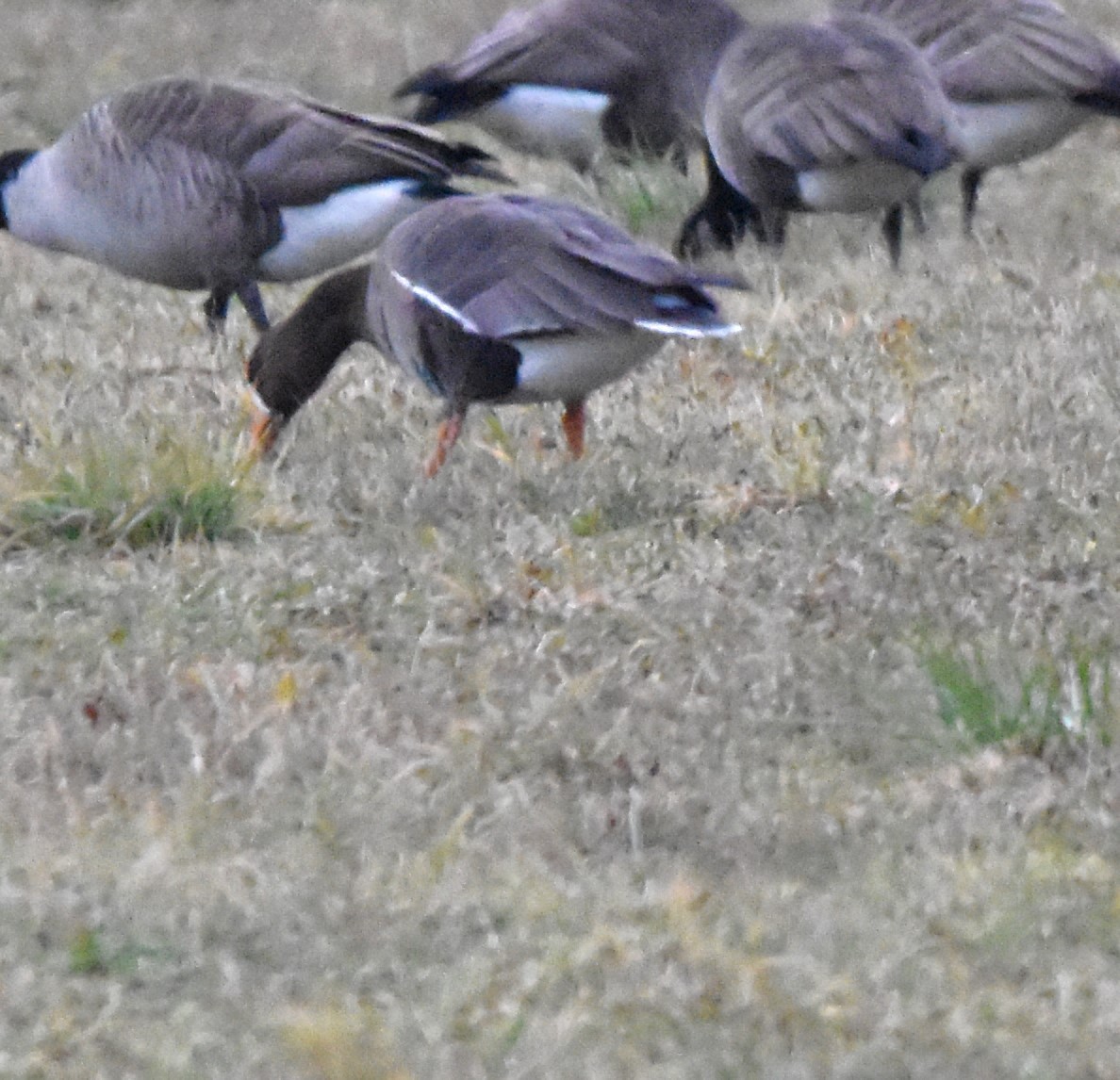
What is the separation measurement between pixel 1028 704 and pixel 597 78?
6.39m

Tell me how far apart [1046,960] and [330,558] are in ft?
7.53

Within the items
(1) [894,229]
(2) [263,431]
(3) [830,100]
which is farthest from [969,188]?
(2) [263,431]

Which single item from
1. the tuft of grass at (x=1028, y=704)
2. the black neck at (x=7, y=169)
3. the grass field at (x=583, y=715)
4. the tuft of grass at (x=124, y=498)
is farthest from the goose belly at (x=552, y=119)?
the tuft of grass at (x=1028, y=704)

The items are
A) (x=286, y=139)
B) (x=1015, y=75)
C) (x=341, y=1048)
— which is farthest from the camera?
(x=1015, y=75)

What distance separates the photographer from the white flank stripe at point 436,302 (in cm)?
565

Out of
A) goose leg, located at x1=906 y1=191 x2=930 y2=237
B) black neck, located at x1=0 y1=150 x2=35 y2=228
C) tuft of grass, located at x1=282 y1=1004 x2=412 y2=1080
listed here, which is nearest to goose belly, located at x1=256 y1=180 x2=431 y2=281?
black neck, located at x1=0 y1=150 x2=35 y2=228

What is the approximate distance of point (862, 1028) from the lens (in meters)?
2.94

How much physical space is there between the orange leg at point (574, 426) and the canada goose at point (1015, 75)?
119 inches

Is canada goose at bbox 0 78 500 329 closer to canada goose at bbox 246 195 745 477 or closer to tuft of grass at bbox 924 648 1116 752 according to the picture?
canada goose at bbox 246 195 745 477

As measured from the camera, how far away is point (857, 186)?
26.6 ft

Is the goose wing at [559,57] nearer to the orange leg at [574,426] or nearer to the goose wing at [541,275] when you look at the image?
the goose wing at [541,275]

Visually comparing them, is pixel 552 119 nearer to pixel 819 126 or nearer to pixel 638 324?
pixel 819 126

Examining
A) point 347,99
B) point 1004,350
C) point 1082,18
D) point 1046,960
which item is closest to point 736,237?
point 1004,350

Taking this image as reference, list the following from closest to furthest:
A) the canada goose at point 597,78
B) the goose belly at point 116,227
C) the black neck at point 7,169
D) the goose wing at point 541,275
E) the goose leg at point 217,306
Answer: the goose wing at point 541,275 → the goose belly at point 116,227 → the goose leg at point 217,306 → the black neck at point 7,169 → the canada goose at point 597,78
